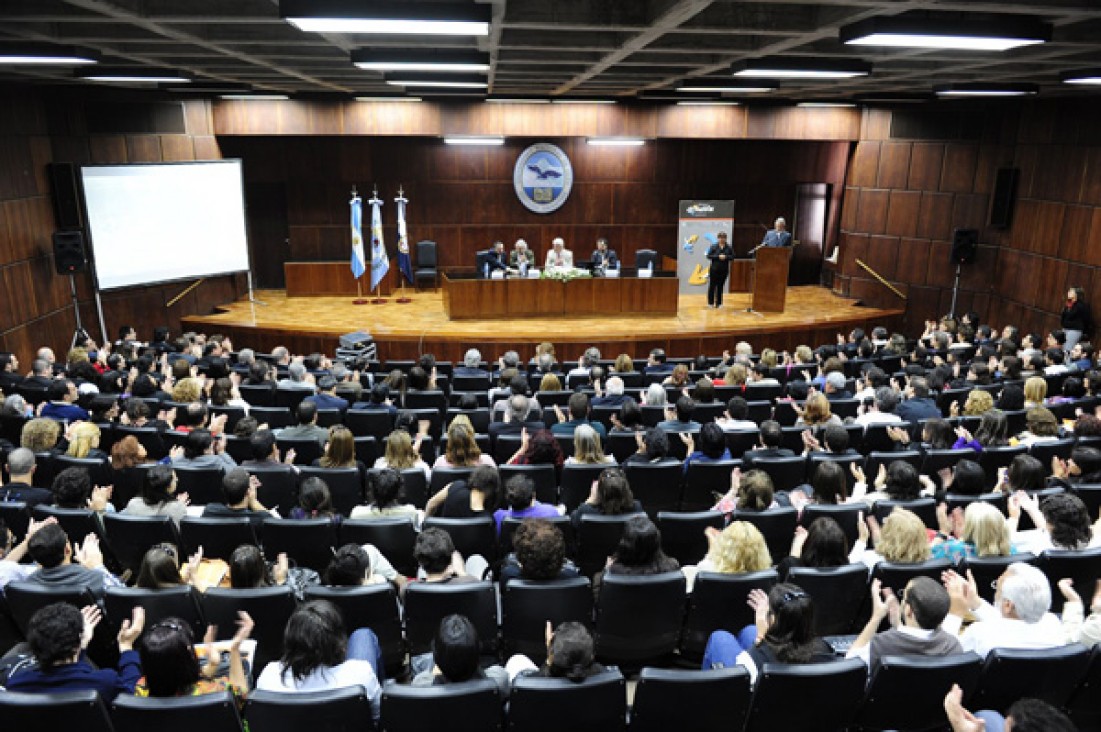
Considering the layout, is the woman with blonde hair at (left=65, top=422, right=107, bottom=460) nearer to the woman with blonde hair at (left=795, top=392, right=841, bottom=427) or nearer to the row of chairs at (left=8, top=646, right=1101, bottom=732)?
the row of chairs at (left=8, top=646, right=1101, bottom=732)

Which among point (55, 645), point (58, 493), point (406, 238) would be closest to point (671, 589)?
point (55, 645)

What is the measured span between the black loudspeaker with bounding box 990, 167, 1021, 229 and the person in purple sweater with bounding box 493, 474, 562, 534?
1131 cm

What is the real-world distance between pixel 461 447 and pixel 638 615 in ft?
6.34

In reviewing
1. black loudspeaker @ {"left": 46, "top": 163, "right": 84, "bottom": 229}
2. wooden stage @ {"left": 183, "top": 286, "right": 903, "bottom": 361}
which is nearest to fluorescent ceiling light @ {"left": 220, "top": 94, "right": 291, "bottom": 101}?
black loudspeaker @ {"left": 46, "top": 163, "right": 84, "bottom": 229}

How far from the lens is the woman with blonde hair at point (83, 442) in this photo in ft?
16.9

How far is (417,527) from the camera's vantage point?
4340mm

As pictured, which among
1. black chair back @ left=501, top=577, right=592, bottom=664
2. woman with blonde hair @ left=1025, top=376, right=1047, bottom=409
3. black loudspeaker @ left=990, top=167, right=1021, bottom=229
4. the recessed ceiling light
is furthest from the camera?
black loudspeaker @ left=990, top=167, right=1021, bottom=229

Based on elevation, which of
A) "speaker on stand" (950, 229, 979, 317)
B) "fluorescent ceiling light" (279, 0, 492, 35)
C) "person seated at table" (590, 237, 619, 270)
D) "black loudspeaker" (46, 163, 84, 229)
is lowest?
"person seated at table" (590, 237, 619, 270)

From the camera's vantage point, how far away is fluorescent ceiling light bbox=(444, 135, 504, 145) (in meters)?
13.7

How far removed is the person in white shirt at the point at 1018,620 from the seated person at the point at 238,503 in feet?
11.6

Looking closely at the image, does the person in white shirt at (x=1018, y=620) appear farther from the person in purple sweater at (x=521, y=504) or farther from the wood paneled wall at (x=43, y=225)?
the wood paneled wall at (x=43, y=225)

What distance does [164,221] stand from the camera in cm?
1134

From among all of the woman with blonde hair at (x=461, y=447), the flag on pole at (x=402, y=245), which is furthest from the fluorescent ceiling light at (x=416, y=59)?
the flag on pole at (x=402, y=245)

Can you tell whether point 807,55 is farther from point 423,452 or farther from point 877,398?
point 423,452
